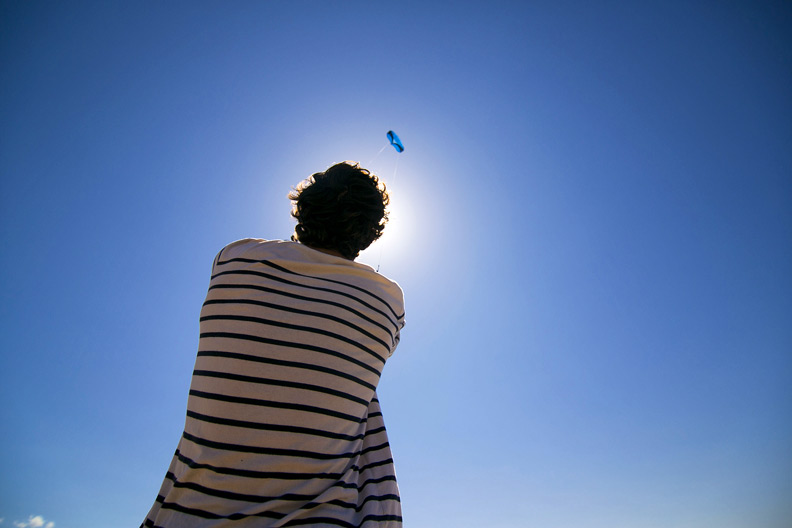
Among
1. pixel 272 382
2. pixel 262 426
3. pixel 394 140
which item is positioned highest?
pixel 394 140

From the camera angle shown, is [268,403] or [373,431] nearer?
[268,403]

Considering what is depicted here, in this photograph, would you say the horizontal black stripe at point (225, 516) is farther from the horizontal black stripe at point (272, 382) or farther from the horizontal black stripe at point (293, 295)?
the horizontal black stripe at point (293, 295)

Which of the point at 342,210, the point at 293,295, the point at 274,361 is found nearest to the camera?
the point at 274,361

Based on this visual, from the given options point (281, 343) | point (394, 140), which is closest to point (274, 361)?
point (281, 343)

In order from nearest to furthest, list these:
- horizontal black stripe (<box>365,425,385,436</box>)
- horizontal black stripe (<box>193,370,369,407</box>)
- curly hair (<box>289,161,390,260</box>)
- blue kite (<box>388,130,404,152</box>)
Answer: horizontal black stripe (<box>193,370,369,407</box>) < horizontal black stripe (<box>365,425,385,436</box>) < curly hair (<box>289,161,390,260</box>) < blue kite (<box>388,130,404,152</box>)

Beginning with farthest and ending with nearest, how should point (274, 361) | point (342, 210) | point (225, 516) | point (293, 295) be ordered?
point (342, 210) < point (293, 295) < point (274, 361) < point (225, 516)

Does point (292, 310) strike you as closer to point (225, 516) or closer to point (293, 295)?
point (293, 295)

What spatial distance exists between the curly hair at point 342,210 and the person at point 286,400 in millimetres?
186

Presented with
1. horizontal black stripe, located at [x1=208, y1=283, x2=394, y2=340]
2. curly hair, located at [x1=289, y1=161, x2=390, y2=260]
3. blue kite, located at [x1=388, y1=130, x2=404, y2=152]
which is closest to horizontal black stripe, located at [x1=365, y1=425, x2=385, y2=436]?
horizontal black stripe, located at [x1=208, y1=283, x2=394, y2=340]

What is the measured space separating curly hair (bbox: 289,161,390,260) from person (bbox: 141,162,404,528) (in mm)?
186

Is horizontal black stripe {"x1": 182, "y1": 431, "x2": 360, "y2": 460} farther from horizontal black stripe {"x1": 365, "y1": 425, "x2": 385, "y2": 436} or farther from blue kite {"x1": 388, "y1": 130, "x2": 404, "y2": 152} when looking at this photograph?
blue kite {"x1": 388, "y1": 130, "x2": 404, "y2": 152}

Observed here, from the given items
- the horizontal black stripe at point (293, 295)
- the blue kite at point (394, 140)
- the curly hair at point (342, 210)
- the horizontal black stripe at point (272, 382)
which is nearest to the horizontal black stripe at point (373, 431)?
the horizontal black stripe at point (272, 382)

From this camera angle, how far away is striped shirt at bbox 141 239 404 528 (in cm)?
113

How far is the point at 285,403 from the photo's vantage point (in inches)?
47.0
